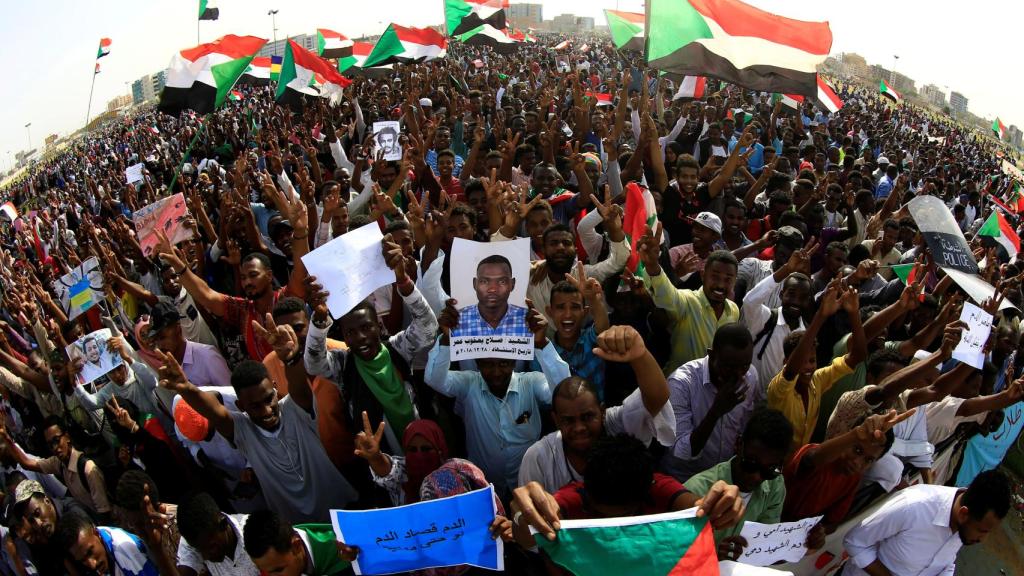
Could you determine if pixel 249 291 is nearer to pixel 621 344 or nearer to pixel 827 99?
pixel 621 344

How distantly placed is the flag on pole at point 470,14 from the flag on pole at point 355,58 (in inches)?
82.3

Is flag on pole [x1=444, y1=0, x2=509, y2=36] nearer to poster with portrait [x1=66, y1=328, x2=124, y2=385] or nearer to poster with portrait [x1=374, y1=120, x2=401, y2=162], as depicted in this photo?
poster with portrait [x1=374, y1=120, x2=401, y2=162]

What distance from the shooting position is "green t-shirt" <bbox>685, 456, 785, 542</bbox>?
7.70ft

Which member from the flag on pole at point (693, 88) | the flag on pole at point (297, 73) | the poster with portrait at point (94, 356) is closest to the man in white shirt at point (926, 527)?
the poster with portrait at point (94, 356)

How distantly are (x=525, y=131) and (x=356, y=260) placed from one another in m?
5.54

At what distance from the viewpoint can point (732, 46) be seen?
21.7ft

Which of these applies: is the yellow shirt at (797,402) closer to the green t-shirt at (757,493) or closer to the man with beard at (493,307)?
the green t-shirt at (757,493)

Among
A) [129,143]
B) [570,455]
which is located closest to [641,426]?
[570,455]

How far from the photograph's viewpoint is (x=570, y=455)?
2.42m

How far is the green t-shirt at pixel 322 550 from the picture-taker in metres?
2.44

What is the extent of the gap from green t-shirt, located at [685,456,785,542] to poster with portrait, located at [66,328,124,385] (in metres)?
2.91

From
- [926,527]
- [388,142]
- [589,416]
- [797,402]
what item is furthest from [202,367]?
[926,527]

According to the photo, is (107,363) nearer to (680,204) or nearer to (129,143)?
(680,204)

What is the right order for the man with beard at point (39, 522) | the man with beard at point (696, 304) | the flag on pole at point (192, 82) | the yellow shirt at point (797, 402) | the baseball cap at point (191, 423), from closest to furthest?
the man with beard at point (39, 522) → the yellow shirt at point (797, 402) → the baseball cap at point (191, 423) → the man with beard at point (696, 304) → the flag on pole at point (192, 82)
